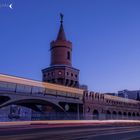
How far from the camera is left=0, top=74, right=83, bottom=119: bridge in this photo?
150 feet

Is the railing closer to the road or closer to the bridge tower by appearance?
the bridge tower

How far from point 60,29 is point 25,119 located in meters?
49.0

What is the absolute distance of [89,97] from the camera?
69875 millimetres

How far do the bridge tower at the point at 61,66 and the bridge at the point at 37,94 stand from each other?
10.1 m

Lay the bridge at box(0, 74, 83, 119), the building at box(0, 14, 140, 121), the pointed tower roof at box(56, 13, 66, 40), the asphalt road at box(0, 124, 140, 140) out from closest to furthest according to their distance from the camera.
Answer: the asphalt road at box(0, 124, 140, 140), the bridge at box(0, 74, 83, 119), the building at box(0, 14, 140, 121), the pointed tower roof at box(56, 13, 66, 40)

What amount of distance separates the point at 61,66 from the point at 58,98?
2036cm

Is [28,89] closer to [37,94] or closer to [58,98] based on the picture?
[37,94]

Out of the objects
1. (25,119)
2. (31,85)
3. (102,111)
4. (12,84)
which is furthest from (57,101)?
(102,111)

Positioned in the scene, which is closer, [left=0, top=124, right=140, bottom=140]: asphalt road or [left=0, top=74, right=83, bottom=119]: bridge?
[left=0, top=124, right=140, bottom=140]: asphalt road

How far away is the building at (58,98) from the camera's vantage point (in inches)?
1820

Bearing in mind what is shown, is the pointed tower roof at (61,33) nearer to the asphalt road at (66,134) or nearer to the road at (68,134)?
the road at (68,134)

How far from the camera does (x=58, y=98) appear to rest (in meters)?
57.1

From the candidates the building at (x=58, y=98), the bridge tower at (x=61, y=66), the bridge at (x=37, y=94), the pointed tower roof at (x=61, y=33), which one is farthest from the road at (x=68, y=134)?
the pointed tower roof at (x=61, y=33)

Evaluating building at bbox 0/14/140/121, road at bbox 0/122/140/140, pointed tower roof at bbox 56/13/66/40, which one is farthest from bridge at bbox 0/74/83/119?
pointed tower roof at bbox 56/13/66/40
